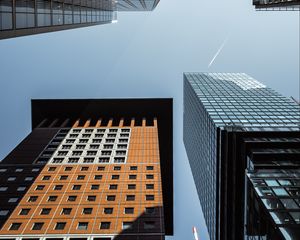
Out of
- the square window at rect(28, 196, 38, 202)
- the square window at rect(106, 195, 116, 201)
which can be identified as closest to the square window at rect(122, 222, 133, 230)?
the square window at rect(106, 195, 116, 201)

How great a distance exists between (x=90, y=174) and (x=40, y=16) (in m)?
36.0

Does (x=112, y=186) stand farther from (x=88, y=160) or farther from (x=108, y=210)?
(x=88, y=160)

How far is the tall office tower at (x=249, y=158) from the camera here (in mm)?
28238

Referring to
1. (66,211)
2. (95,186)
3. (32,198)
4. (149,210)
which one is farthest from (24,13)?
(95,186)

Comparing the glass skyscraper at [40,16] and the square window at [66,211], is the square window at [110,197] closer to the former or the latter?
the square window at [66,211]

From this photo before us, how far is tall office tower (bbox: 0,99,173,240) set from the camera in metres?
52.5

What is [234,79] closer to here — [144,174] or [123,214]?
[144,174]

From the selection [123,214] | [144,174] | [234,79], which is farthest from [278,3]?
[234,79]

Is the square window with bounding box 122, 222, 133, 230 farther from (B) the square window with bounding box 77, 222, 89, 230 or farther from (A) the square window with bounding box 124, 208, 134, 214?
(B) the square window with bounding box 77, 222, 89, 230

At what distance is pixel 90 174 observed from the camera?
67875 mm

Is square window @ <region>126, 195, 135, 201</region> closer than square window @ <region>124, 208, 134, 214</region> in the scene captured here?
No

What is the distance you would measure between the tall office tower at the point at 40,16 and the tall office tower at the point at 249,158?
22.3m

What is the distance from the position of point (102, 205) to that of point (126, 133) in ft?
106

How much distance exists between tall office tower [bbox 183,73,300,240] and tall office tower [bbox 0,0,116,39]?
22.3 meters
